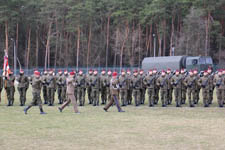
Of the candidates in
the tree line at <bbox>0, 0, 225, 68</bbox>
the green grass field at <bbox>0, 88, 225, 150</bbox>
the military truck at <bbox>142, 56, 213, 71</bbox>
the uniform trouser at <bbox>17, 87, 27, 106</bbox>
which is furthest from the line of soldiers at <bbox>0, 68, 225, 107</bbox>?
the tree line at <bbox>0, 0, 225, 68</bbox>

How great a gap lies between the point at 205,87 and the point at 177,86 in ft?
4.07

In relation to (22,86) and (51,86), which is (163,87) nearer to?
(51,86)

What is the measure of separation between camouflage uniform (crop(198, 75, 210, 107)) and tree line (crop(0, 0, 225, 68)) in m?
39.5

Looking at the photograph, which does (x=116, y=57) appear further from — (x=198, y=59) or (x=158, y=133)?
(x=158, y=133)

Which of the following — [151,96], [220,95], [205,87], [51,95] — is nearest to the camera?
[220,95]

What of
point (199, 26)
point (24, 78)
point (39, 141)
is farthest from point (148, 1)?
point (39, 141)

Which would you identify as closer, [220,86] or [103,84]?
[220,86]

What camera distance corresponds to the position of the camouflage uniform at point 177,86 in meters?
20.7

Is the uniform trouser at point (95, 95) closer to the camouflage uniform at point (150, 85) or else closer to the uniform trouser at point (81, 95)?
the uniform trouser at point (81, 95)

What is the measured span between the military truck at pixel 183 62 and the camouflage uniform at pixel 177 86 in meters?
21.9

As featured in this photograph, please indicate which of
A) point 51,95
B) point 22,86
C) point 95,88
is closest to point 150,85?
point 95,88

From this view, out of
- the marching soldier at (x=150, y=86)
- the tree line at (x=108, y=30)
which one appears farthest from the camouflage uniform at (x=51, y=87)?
the tree line at (x=108, y=30)

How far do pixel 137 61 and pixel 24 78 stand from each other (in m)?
54.9

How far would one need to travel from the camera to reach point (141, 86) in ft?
71.2
